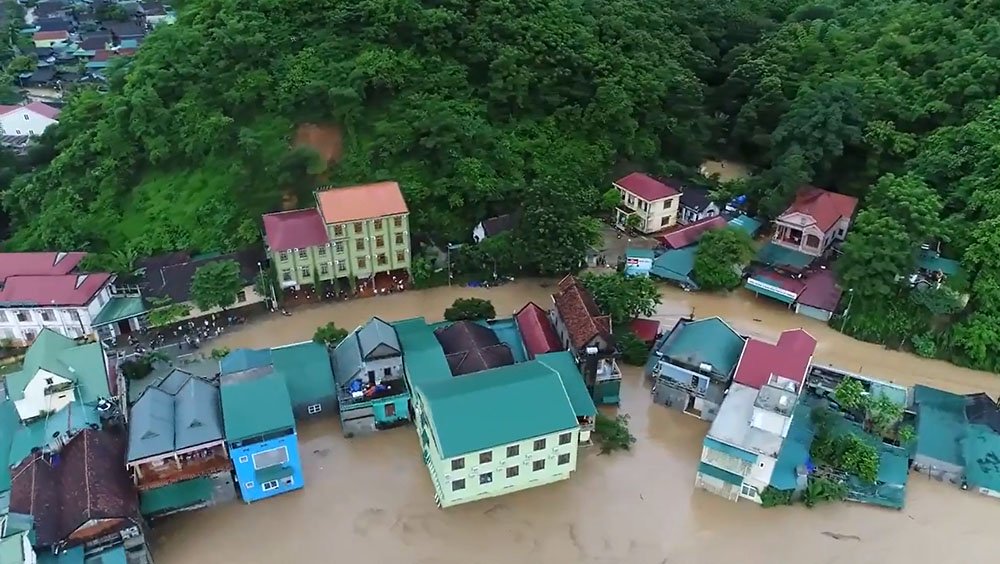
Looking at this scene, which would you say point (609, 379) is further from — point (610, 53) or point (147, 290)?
point (610, 53)

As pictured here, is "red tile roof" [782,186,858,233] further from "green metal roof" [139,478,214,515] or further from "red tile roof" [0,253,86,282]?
"red tile roof" [0,253,86,282]

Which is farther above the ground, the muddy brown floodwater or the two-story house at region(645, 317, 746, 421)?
the two-story house at region(645, 317, 746, 421)

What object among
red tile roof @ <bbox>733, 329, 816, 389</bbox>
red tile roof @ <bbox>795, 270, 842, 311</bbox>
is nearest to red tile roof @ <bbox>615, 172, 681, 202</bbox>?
red tile roof @ <bbox>795, 270, 842, 311</bbox>

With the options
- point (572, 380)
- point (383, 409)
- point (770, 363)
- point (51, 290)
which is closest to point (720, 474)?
point (770, 363)

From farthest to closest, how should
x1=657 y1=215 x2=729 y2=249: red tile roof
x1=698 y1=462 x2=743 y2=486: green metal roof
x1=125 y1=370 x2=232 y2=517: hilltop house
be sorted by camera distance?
1. x1=657 y1=215 x2=729 y2=249: red tile roof
2. x1=698 y1=462 x2=743 y2=486: green metal roof
3. x1=125 y1=370 x2=232 y2=517: hilltop house

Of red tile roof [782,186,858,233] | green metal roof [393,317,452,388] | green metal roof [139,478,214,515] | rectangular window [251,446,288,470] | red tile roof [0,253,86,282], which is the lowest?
green metal roof [139,478,214,515]

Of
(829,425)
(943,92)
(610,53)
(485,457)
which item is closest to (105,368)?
(485,457)

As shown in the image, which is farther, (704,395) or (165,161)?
(165,161)

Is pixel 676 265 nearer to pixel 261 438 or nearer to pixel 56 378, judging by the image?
pixel 261 438
